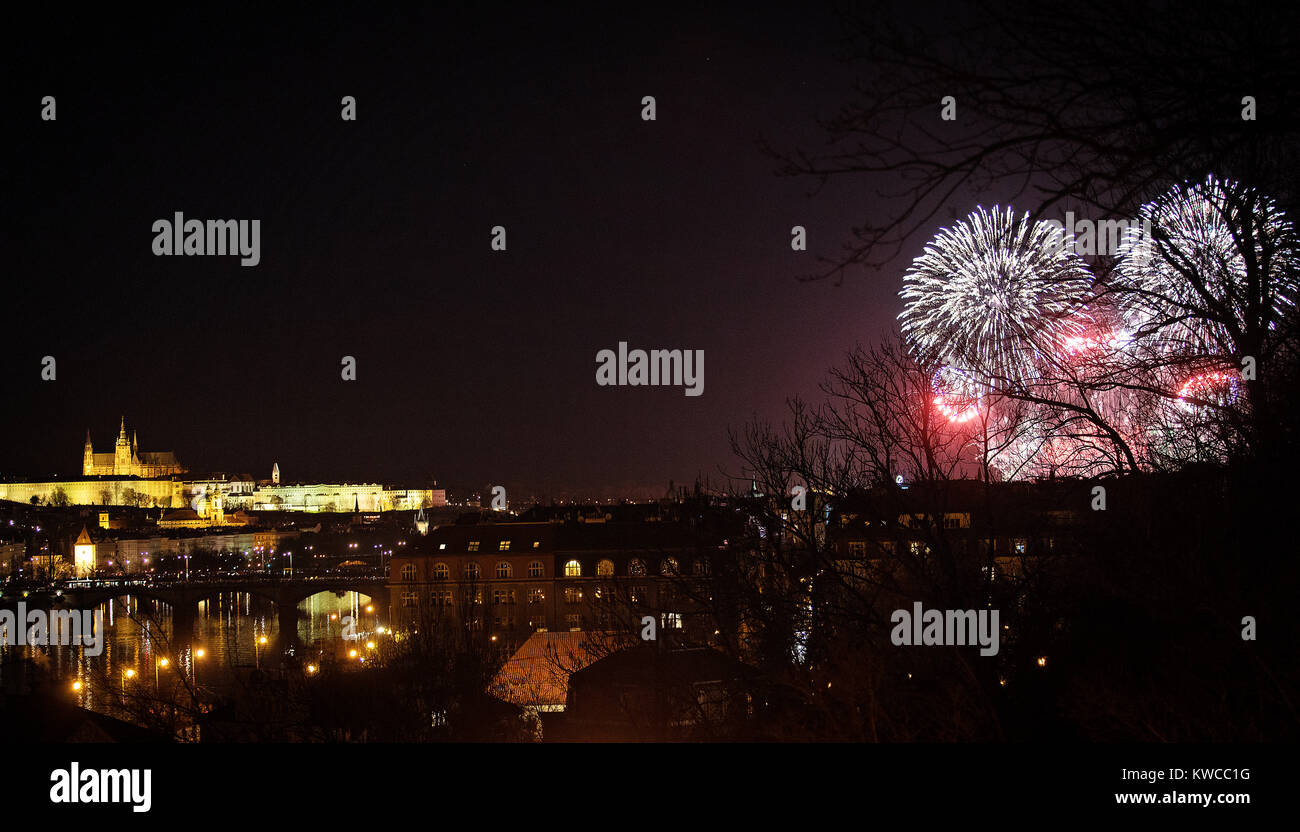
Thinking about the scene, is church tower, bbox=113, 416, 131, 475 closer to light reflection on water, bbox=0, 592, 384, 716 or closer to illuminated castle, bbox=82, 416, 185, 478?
illuminated castle, bbox=82, 416, 185, 478

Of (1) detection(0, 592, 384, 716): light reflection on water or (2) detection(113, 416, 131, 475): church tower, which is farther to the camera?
(2) detection(113, 416, 131, 475): church tower

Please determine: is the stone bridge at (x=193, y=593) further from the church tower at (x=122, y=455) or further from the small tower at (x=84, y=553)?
the church tower at (x=122, y=455)

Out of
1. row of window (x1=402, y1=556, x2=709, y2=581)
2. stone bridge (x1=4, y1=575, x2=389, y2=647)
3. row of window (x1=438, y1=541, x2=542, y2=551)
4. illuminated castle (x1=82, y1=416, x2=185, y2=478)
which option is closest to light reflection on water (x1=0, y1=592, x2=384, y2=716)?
stone bridge (x1=4, y1=575, x2=389, y2=647)

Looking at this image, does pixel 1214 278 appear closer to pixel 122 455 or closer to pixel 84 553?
pixel 84 553

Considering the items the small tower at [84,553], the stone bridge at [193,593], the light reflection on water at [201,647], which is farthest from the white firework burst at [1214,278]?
the small tower at [84,553]

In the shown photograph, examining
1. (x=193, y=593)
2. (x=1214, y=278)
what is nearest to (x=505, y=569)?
(x=1214, y=278)
